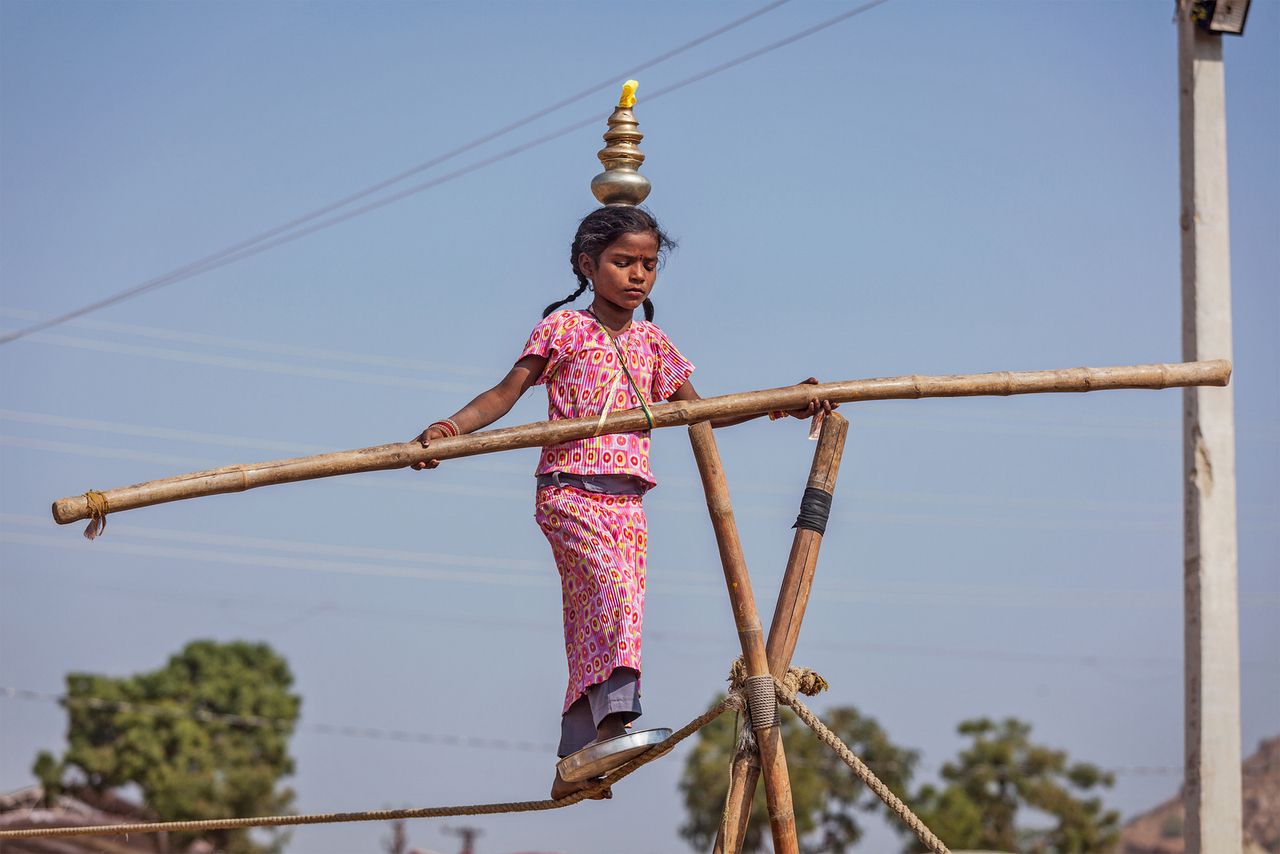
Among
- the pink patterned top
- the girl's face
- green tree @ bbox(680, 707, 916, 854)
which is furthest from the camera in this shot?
green tree @ bbox(680, 707, 916, 854)

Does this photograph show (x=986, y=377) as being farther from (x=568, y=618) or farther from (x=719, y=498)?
(x=568, y=618)

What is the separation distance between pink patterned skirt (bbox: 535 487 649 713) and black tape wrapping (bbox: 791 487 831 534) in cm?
51

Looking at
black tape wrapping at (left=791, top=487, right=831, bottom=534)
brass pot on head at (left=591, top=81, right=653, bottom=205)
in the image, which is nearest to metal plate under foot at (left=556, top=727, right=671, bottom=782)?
black tape wrapping at (left=791, top=487, right=831, bottom=534)

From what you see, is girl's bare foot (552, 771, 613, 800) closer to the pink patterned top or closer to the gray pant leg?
the gray pant leg

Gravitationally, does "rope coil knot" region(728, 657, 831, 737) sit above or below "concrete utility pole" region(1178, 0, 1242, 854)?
below

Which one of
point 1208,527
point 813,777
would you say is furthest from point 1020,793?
point 1208,527

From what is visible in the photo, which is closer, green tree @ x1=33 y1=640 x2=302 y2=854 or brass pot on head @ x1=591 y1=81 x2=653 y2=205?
brass pot on head @ x1=591 y1=81 x2=653 y2=205

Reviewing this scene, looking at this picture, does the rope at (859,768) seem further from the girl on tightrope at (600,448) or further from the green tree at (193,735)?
the green tree at (193,735)

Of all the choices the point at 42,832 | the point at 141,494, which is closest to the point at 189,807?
the point at 42,832

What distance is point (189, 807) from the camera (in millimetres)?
32656

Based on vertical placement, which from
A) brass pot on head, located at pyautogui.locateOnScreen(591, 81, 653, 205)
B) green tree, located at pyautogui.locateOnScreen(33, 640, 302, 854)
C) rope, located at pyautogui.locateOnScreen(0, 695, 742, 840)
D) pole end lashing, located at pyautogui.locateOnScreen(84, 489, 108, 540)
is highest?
green tree, located at pyautogui.locateOnScreen(33, 640, 302, 854)

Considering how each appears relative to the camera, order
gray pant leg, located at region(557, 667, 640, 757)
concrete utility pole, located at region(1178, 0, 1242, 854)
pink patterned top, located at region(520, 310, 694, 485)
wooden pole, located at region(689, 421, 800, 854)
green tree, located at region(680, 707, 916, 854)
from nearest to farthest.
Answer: wooden pole, located at region(689, 421, 800, 854) → gray pant leg, located at region(557, 667, 640, 757) → pink patterned top, located at region(520, 310, 694, 485) → concrete utility pole, located at region(1178, 0, 1242, 854) → green tree, located at region(680, 707, 916, 854)

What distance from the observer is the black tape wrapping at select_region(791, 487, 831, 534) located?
4.78 m

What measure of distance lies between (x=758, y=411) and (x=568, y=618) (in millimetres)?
850
